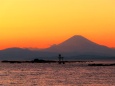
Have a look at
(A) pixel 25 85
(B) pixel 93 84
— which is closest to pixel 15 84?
(A) pixel 25 85

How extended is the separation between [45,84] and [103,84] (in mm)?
8624

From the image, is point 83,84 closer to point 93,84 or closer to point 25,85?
point 93,84

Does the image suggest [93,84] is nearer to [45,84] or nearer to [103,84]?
[103,84]

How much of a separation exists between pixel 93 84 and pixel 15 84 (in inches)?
454

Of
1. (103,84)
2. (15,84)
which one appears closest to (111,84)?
(103,84)

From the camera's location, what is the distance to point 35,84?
197 feet

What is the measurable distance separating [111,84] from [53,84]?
856 cm

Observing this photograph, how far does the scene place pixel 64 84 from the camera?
196ft

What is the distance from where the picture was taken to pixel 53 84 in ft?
196

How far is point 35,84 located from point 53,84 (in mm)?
2718

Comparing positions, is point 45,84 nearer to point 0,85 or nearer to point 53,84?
point 53,84

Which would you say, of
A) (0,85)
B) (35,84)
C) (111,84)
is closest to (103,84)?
(111,84)

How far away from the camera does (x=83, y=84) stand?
196 ft

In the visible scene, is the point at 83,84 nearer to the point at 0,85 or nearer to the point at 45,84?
the point at 45,84
